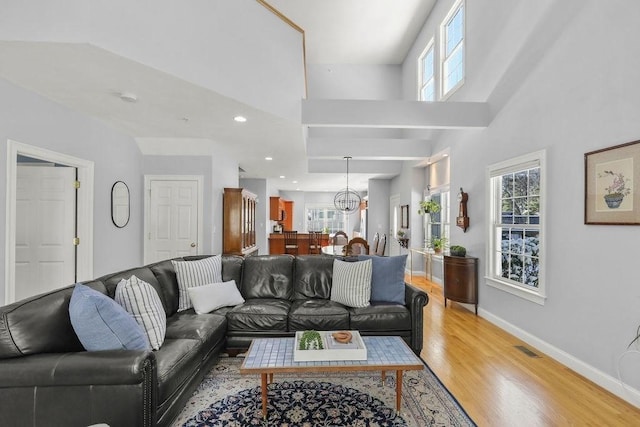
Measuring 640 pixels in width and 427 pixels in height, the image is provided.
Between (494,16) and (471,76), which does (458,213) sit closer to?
(471,76)

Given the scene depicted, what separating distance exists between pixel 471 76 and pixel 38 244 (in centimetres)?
591

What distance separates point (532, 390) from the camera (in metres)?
2.57

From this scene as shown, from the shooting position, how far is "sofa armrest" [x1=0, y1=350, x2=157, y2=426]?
160 cm

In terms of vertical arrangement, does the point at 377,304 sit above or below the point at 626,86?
below

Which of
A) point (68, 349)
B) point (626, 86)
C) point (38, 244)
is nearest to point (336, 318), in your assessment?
point (68, 349)

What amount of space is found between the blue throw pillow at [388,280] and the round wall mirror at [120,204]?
3594 mm

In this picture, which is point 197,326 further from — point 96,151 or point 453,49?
point 453,49

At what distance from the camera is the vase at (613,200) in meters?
2.51

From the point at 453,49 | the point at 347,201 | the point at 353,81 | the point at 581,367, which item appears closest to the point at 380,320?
the point at 581,367

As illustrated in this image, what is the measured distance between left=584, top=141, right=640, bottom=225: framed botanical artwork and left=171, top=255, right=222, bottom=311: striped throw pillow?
3435 mm

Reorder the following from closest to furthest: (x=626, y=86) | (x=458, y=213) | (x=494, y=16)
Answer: (x=626, y=86) < (x=494, y=16) < (x=458, y=213)

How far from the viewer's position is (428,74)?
6.67 m

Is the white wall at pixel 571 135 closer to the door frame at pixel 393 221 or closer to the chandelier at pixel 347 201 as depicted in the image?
the chandelier at pixel 347 201

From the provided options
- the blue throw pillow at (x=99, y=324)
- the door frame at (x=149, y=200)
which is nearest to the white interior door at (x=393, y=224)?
the door frame at (x=149, y=200)
